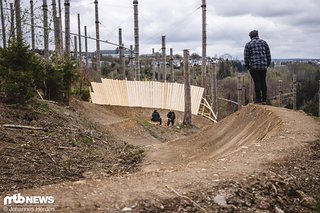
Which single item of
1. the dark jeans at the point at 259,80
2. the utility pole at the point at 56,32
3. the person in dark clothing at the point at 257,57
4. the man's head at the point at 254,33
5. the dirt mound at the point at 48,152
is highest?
the utility pole at the point at 56,32

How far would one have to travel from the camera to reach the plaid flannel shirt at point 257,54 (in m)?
10.9

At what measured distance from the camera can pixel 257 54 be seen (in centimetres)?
1091

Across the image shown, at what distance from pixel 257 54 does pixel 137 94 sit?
16856 mm

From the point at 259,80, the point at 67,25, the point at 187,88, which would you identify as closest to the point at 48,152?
the point at 259,80

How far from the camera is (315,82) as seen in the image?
216ft

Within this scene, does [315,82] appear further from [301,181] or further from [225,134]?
[301,181]

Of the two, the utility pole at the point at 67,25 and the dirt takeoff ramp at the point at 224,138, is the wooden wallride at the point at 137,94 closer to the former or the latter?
the utility pole at the point at 67,25

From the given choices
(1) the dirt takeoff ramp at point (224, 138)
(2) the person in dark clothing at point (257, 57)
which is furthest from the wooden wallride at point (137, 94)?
(2) the person in dark clothing at point (257, 57)

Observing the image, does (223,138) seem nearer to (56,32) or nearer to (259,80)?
(259,80)

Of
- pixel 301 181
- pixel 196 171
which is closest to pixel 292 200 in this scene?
pixel 301 181

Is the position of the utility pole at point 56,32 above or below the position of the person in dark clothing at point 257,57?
above

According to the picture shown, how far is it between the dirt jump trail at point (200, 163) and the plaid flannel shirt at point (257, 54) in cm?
103

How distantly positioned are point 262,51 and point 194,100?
1540 cm

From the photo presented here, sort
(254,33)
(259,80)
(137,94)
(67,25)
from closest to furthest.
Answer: (254,33) → (259,80) → (67,25) → (137,94)
